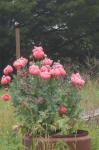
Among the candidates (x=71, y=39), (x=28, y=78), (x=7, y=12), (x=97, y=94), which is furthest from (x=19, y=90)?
(x=71, y=39)

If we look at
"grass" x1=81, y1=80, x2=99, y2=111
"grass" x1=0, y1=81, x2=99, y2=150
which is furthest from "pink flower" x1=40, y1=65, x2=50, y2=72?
"grass" x1=81, y1=80, x2=99, y2=111

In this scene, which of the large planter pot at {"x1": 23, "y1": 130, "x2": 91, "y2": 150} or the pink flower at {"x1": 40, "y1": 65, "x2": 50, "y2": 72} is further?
the pink flower at {"x1": 40, "y1": 65, "x2": 50, "y2": 72}

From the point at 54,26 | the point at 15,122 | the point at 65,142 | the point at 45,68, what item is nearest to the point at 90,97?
the point at 15,122

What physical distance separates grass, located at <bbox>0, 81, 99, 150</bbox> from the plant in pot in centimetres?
37

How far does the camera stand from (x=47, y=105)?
7.18 meters

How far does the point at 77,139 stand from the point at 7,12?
27.2 m

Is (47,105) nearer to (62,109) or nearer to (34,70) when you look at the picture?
(62,109)

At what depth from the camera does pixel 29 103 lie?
715cm

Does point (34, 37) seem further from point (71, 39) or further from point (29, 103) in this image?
point (29, 103)

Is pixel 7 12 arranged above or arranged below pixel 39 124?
above

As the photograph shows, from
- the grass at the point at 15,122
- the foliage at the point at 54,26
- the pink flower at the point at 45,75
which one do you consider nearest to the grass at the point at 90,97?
the grass at the point at 15,122

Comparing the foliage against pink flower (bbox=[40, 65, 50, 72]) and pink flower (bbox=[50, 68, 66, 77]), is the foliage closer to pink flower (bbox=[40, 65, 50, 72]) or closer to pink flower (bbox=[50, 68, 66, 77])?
pink flower (bbox=[40, 65, 50, 72])

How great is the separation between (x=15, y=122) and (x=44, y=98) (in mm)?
1540

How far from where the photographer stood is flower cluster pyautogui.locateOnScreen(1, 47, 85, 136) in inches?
281
